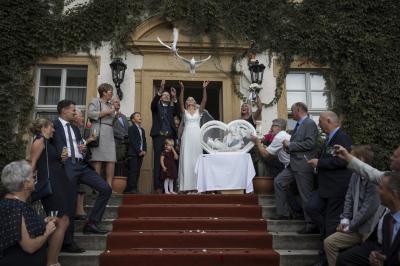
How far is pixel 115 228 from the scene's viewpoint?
18.6ft

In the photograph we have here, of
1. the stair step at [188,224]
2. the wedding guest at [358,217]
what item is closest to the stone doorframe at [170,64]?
the stair step at [188,224]

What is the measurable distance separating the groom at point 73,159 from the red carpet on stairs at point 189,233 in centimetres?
41

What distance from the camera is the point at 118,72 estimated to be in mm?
8750

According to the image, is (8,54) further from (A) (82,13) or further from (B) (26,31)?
(A) (82,13)

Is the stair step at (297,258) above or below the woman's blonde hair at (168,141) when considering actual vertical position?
below

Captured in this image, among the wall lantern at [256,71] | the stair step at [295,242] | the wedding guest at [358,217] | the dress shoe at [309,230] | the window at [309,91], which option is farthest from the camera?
the window at [309,91]

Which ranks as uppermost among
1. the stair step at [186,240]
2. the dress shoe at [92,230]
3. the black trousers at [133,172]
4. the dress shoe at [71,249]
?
the black trousers at [133,172]

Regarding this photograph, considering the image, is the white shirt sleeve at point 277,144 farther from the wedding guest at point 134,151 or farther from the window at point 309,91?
the window at point 309,91

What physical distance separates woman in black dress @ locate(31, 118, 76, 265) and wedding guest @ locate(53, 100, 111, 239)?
0.18 meters

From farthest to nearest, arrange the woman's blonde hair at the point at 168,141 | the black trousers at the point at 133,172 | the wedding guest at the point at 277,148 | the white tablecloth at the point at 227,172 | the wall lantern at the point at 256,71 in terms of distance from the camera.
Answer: the wall lantern at the point at 256,71, the woman's blonde hair at the point at 168,141, the black trousers at the point at 133,172, the white tablecloth at the point at 227,172, the wedding guest at the point at 277,148

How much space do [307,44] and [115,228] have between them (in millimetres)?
5822

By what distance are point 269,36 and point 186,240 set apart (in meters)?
5.55

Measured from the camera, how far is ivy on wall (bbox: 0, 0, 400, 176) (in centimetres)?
880

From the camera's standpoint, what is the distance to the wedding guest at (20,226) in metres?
3.33
